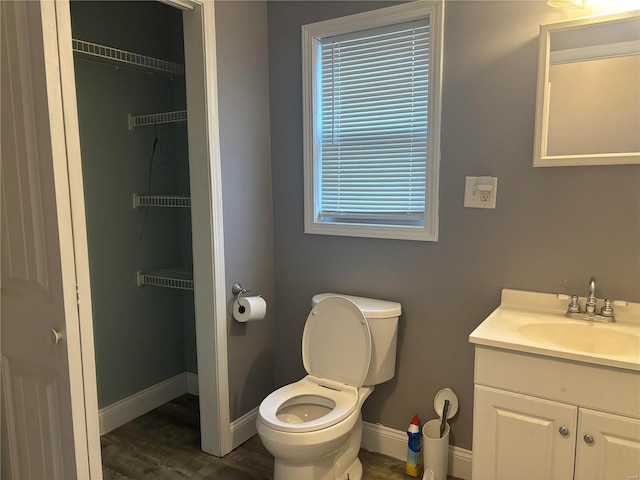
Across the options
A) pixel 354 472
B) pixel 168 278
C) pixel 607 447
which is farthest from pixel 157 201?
pixel 607 447

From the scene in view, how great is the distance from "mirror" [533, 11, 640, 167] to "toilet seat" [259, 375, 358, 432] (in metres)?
1.28

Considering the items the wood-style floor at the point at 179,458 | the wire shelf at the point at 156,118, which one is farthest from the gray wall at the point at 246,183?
the wire shelf at the point at 156,118

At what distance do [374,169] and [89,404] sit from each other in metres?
1.60

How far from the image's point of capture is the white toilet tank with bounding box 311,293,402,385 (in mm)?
2238

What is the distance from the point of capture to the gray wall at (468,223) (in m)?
1.91

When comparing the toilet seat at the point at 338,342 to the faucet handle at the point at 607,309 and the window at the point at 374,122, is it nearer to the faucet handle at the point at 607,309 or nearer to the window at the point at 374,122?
the window at the point at 374,122

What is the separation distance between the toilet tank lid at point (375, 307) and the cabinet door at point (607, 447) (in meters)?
0.89

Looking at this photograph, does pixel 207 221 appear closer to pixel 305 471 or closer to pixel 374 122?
pixel 374 122

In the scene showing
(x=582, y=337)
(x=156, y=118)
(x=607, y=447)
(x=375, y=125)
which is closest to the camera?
(x=607, y=447)

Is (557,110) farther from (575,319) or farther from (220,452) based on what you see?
(220,452)

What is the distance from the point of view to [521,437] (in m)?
1.66

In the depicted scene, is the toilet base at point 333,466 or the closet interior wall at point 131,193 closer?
the toilet base at point 333,466

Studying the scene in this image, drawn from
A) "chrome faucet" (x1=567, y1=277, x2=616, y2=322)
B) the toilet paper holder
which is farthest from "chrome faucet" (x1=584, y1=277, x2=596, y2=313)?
the toilet paper holder

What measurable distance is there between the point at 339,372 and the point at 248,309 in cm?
54
